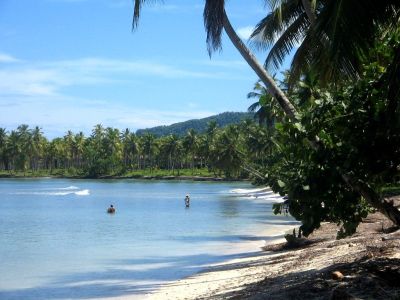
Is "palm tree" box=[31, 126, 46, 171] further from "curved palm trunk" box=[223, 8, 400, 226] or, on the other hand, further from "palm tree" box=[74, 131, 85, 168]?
"curved palm trunk" box=[223, 8, 400, 226]

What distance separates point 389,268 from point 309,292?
50.2 inches

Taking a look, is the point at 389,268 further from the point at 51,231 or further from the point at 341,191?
the point at 51,231

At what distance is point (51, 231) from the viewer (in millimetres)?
30625

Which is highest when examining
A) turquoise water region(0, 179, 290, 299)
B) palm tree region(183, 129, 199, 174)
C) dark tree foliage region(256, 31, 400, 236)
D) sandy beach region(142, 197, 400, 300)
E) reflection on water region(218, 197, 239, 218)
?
palm tree region(183, 129, 199, 174)

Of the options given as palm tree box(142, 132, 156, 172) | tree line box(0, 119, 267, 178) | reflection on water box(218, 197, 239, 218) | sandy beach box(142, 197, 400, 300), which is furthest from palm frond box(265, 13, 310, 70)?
palm tree box(142, 132, 156, 172)

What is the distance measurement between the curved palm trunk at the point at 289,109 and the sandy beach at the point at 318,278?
819 millimetres

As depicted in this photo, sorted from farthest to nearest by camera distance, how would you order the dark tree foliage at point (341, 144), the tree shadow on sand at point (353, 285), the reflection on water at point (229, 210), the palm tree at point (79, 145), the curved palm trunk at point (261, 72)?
the palm tree at point (79, 145)
the reflection on water at point (229, 210)
the curved palm trunk at point (261, 72)
the dark tree foliage at point (341, 144)
the tree shadow on sand at point (353, 285)

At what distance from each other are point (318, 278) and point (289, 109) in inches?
108

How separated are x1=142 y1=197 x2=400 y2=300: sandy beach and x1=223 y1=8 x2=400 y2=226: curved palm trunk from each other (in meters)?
0.82

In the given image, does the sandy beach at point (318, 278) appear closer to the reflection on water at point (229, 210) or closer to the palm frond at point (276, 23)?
the palm frond at point (276, 23)

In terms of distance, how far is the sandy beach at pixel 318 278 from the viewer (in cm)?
729

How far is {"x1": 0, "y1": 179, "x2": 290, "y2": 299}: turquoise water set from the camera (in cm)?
1617

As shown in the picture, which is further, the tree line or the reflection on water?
the tree line

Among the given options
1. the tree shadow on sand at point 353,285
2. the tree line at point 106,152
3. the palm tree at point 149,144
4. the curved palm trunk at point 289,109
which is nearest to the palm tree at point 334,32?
the curved palm trunk at point 289,109
